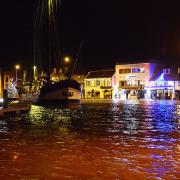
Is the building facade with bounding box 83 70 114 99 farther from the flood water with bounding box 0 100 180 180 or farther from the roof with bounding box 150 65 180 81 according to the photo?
the flood water with bounding box 0 100 180 180

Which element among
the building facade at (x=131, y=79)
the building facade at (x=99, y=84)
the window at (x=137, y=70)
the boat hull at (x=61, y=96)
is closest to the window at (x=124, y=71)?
the building facade at (x=131, y=79)

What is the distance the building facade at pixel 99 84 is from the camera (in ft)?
325

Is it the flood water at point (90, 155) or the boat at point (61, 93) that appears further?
the boat at point (61, 93)

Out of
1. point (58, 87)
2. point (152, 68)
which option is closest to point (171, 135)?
point (58, 87)

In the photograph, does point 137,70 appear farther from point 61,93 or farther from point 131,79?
point 61,93

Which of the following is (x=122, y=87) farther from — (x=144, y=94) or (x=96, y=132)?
(x=96, y=132)

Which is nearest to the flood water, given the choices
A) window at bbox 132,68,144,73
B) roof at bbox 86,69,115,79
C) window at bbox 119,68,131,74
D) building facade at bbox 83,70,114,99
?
window at bbox 132,68,144,73

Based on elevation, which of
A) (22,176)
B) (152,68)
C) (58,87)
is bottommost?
(22,176)

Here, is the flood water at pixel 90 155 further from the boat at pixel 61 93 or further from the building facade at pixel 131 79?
the building facade at pixel 131 79

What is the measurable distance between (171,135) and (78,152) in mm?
5736

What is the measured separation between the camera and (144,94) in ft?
297

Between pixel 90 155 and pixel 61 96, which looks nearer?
pixel 90 155

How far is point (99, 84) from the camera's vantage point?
100 m

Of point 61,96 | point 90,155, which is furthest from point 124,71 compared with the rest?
point 90,155
